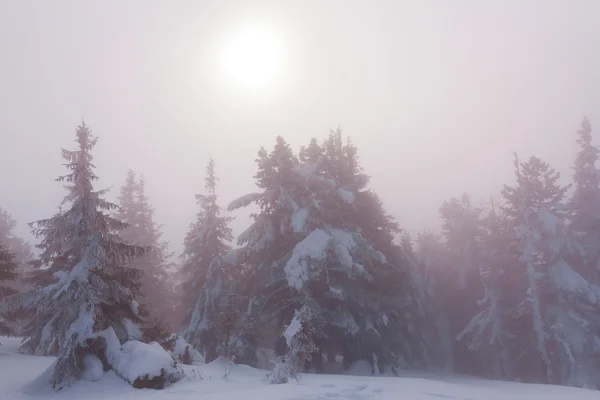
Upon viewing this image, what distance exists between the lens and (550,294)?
2697 centimetres

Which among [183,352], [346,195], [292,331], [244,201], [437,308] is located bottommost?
[183,352]

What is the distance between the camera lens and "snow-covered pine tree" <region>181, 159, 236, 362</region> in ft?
88.0

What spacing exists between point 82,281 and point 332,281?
11977mm

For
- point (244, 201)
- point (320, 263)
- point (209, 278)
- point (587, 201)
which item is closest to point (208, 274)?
point (209, 278)

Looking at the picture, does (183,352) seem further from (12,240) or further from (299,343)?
(12,240)

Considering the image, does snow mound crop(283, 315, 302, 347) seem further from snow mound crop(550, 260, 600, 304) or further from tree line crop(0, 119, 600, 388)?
snow mound crop(550, 260, 600, 304)

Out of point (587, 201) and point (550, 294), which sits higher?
point (587, 201)

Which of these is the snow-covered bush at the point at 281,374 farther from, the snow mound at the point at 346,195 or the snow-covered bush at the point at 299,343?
the snow mound at the point at 346,195

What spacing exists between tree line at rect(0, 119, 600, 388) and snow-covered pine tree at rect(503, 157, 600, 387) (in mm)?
98

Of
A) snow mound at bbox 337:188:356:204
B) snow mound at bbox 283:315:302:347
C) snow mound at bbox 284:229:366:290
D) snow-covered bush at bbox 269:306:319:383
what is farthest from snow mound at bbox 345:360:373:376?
snow mound at bbox 337:188:356:204

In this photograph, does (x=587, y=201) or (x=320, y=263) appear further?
(x=587, y=201)

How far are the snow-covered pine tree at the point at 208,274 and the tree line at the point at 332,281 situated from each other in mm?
121

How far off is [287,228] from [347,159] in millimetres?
8031

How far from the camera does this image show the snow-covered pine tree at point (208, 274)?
26.8m
